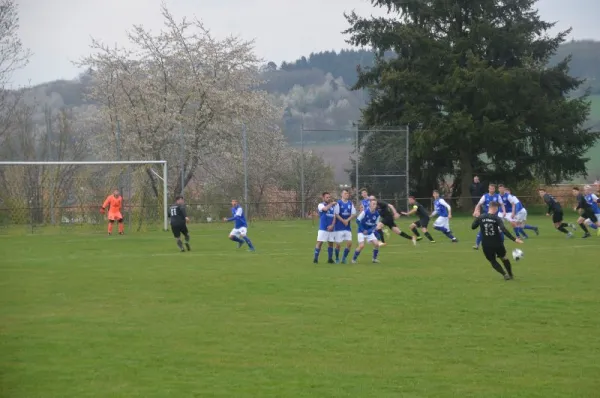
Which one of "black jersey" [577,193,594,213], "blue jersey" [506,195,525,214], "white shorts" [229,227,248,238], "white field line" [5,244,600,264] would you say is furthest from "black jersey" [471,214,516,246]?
"black jersey" [577,193,594,213]

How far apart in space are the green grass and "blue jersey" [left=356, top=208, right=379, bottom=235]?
49.1 inches

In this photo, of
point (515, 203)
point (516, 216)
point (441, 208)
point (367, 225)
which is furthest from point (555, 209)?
point (367, 225)

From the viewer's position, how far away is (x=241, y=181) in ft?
173

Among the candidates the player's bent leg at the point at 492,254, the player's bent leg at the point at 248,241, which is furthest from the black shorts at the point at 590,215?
the player's bent leg at the point at 492,254

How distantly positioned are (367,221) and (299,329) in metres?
11.9

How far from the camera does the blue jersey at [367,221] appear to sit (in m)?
25.6

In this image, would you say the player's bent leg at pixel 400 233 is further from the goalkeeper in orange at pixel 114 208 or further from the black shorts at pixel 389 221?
the goalkeeper in orange at pixel 114 208

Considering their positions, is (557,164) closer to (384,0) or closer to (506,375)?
(384,0)

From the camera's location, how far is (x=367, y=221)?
2567cm

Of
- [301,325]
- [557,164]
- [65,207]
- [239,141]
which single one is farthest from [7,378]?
[557,164]

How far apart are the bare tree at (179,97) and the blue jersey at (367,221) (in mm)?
29608

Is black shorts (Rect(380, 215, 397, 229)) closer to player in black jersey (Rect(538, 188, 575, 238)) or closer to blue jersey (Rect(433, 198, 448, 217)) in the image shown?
blue jersey (Rect(433, 198, 448, 217))

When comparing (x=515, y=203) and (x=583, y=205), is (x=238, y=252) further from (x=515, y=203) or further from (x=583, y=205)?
(x=583, y=205)

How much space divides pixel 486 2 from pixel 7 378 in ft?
163
